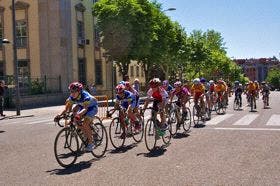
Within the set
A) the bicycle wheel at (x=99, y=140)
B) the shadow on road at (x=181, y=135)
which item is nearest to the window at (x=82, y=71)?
the shadow on road at (x=181, y=135)

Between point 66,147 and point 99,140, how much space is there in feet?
4.39

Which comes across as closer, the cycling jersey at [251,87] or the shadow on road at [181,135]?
the shadow on road at [181,135]

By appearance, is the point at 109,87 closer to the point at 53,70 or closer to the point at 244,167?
the point at 53,70

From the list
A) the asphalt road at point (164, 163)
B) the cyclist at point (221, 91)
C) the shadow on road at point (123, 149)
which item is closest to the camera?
the asphalt road at point (164, 163)

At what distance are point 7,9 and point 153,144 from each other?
33662 millimetres

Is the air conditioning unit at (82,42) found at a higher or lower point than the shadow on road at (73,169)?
higher

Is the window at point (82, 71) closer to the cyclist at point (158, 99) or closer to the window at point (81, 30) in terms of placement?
the window at point (81, 30)

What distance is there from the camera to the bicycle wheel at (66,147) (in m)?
9.06

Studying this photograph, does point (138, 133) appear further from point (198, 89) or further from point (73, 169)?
point (198, 89)

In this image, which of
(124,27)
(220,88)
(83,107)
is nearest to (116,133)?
(83,107)

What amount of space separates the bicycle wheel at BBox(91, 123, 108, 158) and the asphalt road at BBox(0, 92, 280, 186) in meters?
0.21

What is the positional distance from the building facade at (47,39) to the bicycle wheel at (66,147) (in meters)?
29.6

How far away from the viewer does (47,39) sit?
3969 centimetres

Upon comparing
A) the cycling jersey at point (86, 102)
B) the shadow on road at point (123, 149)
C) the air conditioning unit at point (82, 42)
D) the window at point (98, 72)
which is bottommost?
the shadow on road at point (123, 149)
